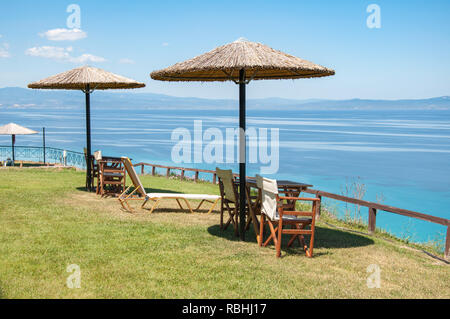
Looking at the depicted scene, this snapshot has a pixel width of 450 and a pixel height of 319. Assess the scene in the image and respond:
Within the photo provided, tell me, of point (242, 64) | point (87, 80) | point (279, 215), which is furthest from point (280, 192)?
point (87, 80)

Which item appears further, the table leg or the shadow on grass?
the shadow on grass

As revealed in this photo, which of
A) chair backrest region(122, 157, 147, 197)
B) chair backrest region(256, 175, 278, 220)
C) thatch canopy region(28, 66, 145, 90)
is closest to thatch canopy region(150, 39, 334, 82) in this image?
chair backrest region(256, 175, 278, 220)

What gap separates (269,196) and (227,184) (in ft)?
3.37

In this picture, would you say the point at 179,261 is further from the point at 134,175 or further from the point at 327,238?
the point at 134,175

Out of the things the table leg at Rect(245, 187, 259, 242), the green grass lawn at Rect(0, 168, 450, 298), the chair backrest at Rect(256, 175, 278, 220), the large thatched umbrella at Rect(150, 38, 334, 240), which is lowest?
the green grass lawn at Rect(0, 168, 450, 298)

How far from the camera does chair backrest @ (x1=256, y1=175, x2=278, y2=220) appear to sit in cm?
609

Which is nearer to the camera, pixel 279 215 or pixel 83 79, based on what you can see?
pixel 279 215

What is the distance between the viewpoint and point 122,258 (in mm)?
5691

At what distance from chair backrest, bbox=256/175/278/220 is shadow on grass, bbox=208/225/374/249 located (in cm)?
69

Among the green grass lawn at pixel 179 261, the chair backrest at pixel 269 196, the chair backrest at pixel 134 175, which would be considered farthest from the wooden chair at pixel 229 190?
the chair backrest at pixel 134 175

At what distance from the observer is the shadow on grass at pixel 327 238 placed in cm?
698

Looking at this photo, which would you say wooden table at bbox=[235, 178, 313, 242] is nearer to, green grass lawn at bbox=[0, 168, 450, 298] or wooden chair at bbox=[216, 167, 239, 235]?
wooden chair at bbox=[216, 167, 239, 235]

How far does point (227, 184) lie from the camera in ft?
23.5

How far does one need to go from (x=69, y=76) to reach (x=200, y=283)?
7921 millimetres
